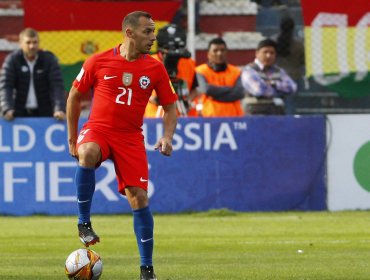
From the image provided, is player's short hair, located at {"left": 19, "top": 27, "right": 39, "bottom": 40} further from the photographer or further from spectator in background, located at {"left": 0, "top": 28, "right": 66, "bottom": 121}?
the photographer

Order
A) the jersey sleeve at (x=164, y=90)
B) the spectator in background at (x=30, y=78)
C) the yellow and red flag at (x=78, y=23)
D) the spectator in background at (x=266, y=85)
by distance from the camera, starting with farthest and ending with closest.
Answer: the yellow and red flag at (x=78, y=23)
the spectator in background at (x=266, y=85)
the spectator in background at (x=30, y=78)
the jersey sleeve at (x=164, y=90)

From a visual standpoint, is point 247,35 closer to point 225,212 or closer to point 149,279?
point 225,212

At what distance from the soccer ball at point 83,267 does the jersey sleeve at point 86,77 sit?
147 cm

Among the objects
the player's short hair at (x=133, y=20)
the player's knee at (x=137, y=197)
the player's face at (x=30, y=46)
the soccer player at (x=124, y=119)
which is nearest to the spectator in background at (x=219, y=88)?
the player's face at (x=30, y=46)

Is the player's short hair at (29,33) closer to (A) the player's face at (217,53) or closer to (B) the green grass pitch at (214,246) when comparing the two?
(B) the green grass pitch at (214,246)

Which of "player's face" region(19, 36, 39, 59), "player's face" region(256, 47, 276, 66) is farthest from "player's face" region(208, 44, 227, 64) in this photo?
"player's face" region(19, 36, 39, 59)

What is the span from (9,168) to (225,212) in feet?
10.3

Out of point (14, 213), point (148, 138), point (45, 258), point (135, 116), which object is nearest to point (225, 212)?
point (148, 138)

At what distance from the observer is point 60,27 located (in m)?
19.0

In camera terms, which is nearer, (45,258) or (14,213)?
(45,258)

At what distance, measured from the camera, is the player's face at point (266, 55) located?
18250 mm

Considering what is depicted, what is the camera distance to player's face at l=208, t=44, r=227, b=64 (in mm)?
18328

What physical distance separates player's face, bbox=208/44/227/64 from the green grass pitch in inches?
92.5

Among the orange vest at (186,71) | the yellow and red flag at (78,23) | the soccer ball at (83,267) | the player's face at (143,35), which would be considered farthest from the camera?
the yellow and red flag at (78,23)
